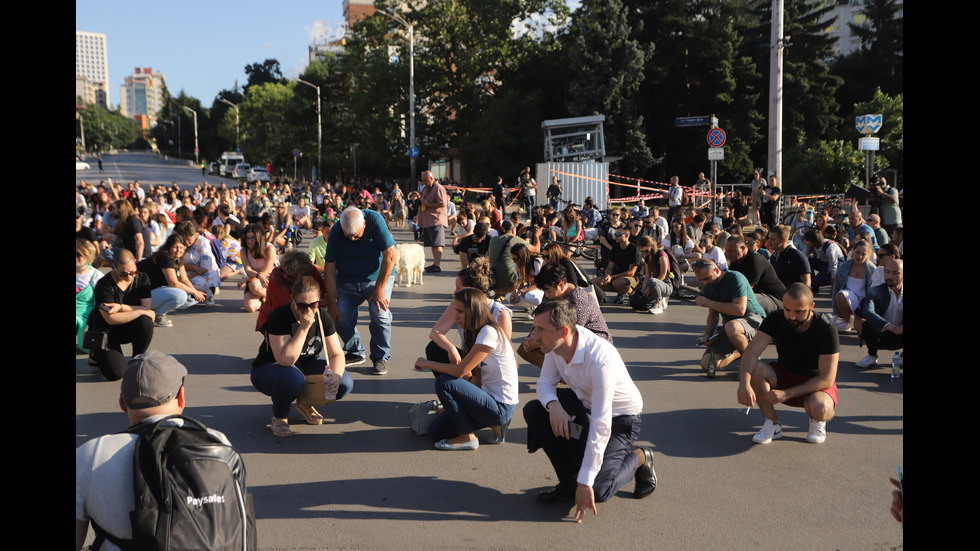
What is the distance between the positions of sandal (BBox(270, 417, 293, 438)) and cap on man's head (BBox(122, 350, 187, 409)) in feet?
10.1

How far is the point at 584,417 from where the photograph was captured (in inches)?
193

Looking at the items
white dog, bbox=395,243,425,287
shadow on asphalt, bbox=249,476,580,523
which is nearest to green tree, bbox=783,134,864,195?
white dog, bbox=395,243,425,287

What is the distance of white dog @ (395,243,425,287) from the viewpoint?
14.2 m

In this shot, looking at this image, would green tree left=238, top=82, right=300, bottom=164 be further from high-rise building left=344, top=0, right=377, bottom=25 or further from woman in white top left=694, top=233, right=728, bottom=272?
woman in white top left=694, top=233, right=728, bottom=272

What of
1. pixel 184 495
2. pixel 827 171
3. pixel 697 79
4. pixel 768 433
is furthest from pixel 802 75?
pixel 184 495

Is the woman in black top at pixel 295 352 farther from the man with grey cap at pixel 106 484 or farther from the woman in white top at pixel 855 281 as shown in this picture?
the woman in white top at pixel 855 281

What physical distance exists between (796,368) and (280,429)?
396cm

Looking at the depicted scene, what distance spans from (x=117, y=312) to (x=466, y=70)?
4363 cm

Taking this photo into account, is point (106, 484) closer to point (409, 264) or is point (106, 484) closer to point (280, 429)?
point (280, 429)

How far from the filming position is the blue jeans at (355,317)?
327 inches

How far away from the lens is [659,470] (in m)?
5.56
